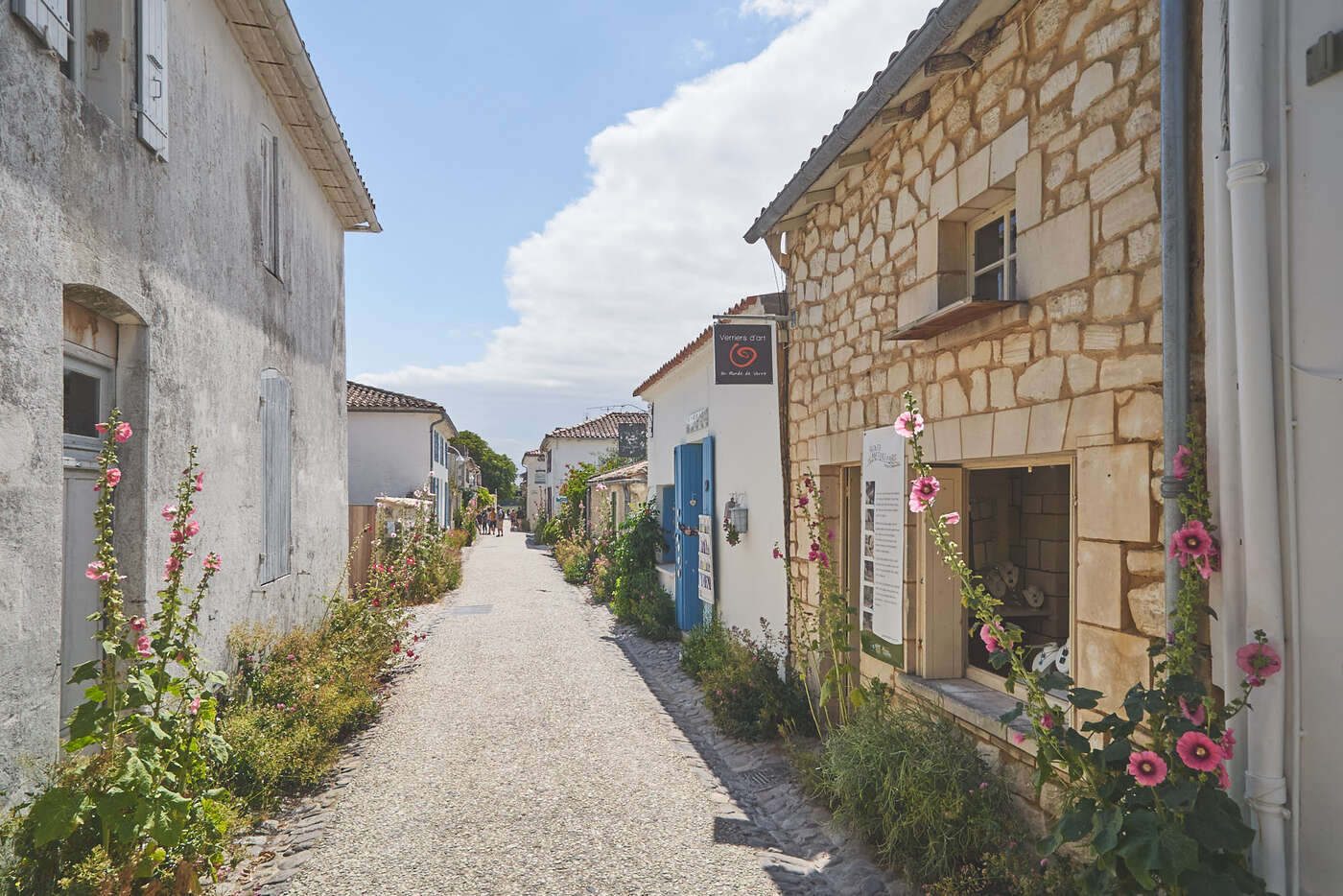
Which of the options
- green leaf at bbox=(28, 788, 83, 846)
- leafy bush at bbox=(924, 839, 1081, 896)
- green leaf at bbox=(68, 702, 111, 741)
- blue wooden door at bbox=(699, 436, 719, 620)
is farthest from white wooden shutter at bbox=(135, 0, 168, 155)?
blue wooden door at bbox=(699, 436, 719, 620)

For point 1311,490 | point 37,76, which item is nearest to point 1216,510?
point 1311,490

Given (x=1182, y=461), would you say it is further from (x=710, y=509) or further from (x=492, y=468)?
(x=492, y=468)

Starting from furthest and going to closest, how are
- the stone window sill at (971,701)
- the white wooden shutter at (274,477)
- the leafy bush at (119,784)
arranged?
the white wooden shutter at (274,477) → the stone window sill at (971,701) → the leafy bush at (119,784)

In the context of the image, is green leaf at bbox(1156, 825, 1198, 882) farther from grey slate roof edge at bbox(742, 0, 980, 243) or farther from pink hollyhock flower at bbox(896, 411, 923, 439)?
grey slate roof edge at bbox(742, 0, 980, 243)

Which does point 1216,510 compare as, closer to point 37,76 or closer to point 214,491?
point 37,76

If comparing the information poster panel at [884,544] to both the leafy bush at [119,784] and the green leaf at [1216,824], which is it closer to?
the green leaf at [1216,824]


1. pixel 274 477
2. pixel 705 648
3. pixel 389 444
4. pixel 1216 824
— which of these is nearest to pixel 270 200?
pixel 274 477

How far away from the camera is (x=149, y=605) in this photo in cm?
463

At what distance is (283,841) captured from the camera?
179 inches

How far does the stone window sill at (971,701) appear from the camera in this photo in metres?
3.90

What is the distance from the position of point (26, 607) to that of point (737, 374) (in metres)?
4.98

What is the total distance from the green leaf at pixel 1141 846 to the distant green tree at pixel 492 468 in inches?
2461

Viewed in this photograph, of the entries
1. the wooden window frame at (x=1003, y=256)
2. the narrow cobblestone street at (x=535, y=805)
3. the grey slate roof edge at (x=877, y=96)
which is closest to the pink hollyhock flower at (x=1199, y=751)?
the narrow cobblestone street at (x=535, y=805)

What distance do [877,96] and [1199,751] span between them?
3596 mm
